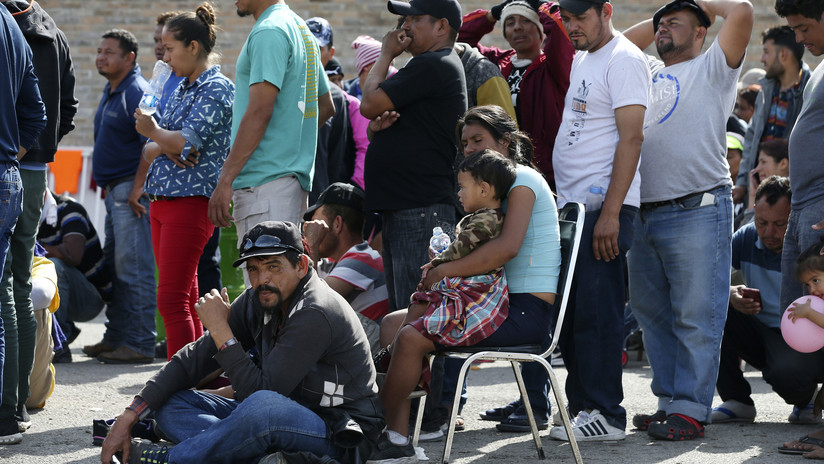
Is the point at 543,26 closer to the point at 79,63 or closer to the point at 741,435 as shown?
the point at 741,435

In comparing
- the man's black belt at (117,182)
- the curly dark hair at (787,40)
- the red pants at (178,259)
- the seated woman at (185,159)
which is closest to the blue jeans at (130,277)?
the man's black belt at (117,182)

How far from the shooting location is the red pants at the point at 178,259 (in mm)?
5254

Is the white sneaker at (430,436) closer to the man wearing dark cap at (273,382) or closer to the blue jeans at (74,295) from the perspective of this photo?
the man wearing dark cap at (273,382)

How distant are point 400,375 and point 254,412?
67 cm

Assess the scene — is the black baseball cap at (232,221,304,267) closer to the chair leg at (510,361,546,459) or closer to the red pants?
the chair leg at (510,361,546,459)

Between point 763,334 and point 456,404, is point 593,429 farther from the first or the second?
point 763,334

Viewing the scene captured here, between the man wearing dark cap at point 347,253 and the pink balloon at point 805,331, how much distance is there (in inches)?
72.9

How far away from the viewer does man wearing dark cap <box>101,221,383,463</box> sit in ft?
12.3

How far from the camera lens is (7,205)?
4395mm

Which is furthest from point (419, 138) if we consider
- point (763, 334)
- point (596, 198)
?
point (763, 334)

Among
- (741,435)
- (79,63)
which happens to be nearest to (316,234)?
(741,435)

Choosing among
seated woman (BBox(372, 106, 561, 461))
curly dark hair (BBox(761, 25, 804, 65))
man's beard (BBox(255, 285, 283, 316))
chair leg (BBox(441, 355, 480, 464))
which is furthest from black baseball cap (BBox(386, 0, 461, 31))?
curly dark hair (BBox(761, 25, 804, 65))

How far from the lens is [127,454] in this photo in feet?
12.8

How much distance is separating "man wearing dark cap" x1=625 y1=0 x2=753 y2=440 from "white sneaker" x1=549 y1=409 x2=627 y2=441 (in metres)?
A: 0.20
